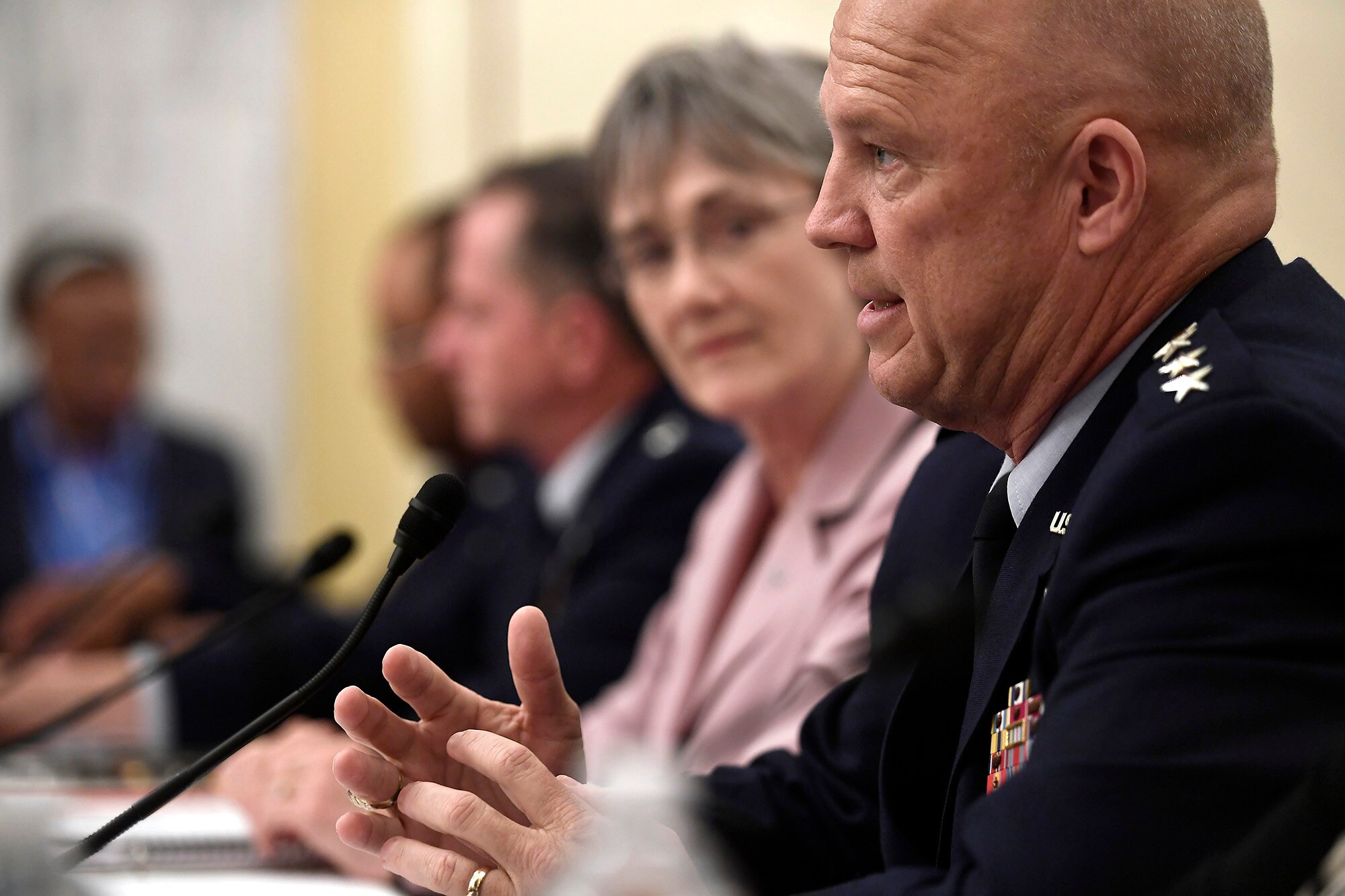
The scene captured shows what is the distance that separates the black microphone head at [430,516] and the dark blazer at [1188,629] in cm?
41

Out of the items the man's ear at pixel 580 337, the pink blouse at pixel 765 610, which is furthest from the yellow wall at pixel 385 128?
the pink blouse at pixel 765 610

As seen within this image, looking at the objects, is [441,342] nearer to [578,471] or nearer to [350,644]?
[578,471]

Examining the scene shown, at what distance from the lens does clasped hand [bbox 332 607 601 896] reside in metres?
0.97

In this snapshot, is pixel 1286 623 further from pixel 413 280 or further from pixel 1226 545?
pixel 413 280

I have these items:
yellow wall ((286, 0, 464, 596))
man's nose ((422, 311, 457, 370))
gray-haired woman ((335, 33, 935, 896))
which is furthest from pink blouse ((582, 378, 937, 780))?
yellow wall ((286, 0, 464, 596))

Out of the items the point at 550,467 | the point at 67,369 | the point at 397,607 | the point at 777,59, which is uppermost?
the point at 777,59

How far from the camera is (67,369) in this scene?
3.97m

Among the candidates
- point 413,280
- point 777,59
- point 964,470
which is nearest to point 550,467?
point 413,280

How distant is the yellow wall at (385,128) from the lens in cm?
402

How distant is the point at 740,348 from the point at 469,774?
2.81 feet

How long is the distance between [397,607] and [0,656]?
0.63 meters

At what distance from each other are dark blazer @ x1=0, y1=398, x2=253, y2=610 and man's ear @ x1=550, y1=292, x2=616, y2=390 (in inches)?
30.3

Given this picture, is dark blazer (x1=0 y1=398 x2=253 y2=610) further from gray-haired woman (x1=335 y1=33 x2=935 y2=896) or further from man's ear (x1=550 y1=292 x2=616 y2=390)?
gray-haired woman (x1=335 y1=33 x2=935 y2=896)

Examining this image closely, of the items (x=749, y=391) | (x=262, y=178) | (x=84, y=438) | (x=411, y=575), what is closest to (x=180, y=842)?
(x=749, y=391)
